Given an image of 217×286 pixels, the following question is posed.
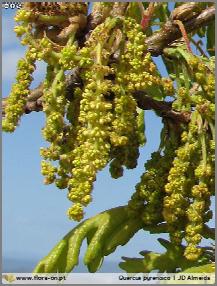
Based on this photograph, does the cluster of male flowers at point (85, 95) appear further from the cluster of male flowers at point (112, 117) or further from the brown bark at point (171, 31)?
the brown bark at point (171, 31)

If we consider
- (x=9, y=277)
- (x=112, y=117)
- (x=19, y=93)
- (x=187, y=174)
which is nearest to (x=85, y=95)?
(x=112, y=117)

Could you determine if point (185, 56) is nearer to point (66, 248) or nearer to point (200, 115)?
point (200, 115)

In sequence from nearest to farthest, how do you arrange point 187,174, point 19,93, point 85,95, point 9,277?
point 85,95, point 19,93, point 187,174, point 9,277

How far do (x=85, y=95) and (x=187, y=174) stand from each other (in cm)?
55

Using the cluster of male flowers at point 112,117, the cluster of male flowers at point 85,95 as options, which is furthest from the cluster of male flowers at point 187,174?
the cluster of male flowers at point 85,95

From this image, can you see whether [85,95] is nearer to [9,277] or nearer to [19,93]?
[19,93]

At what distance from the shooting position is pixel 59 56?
88.3 inches

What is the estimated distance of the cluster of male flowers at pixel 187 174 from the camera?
240 centimetres

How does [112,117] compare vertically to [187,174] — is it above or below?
above

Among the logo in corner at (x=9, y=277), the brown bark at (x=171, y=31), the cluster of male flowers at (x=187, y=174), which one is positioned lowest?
the logo in corner at (x=9, y=277)

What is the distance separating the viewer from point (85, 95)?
2.14 m

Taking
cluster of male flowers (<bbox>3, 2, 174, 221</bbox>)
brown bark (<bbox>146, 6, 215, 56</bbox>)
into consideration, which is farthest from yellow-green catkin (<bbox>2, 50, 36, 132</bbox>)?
brown bark (<bbox>146, 6, 215, 56</bbox>)

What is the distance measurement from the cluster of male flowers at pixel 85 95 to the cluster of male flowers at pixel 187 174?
0.25 meters

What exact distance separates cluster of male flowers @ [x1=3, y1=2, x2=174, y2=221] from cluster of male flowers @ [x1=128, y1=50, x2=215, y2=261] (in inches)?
9.7
